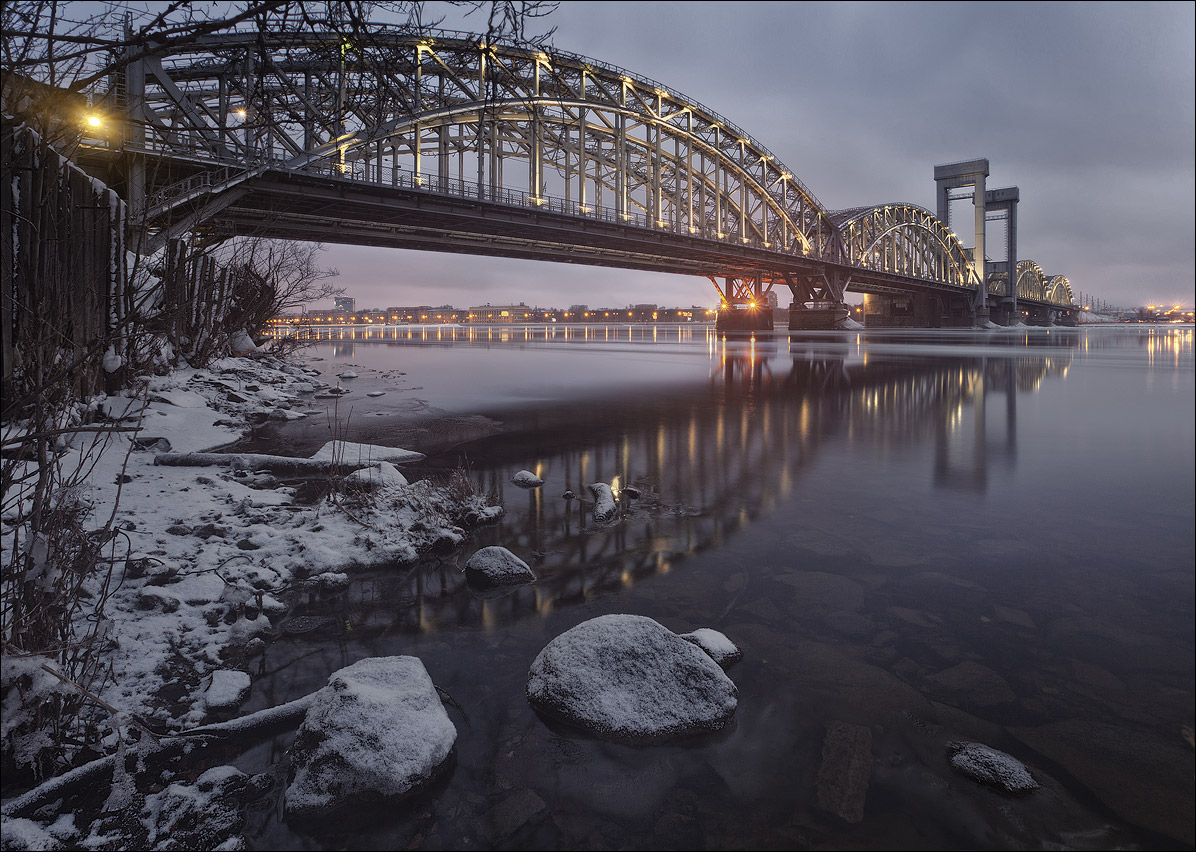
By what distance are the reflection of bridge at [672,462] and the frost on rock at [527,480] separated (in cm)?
16

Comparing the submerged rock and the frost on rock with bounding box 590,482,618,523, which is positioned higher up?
the frost on rock with bounding box 590,482,618,523

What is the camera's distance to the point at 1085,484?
8102 mm

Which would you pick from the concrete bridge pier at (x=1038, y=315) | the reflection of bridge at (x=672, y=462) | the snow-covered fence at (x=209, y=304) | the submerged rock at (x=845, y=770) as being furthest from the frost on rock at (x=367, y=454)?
the concrete bridge pier at (x=1038, y=315)

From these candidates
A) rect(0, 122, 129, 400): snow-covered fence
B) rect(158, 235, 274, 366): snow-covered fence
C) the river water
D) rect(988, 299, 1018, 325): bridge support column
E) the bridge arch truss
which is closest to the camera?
the river water

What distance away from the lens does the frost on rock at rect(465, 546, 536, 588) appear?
5207 mm

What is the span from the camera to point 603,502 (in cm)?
724

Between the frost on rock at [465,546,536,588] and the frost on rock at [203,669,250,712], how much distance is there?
1830mm

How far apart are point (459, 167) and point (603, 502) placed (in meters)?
44.9

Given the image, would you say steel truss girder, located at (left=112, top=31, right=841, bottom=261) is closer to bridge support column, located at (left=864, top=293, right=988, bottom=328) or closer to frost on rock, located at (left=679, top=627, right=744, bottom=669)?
frost on rock, located at (left=679, top=627, right=744, bottom=669)

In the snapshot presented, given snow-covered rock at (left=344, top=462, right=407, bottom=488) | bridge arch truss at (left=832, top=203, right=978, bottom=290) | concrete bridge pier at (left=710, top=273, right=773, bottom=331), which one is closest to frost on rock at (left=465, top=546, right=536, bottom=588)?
snow-covered rock at (left=344, top=462, right=407, bottom=488)

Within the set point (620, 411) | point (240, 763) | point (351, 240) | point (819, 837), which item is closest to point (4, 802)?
point (240, 763)

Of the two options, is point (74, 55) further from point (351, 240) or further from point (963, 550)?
point (351, 240)

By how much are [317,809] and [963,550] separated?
5.53m

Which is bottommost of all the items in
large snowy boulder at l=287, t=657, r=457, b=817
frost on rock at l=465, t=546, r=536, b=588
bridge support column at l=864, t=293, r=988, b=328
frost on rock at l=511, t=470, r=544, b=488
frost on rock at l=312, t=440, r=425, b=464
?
large snowy boulder at l=287, t=657, r=457, b=817
